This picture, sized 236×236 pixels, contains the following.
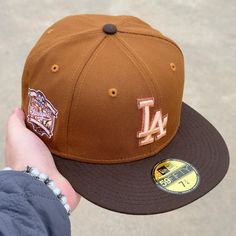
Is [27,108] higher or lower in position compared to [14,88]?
higher

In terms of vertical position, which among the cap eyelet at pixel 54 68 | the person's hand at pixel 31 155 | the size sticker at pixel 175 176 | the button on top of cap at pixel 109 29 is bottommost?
the size sticker at pixel 175 176

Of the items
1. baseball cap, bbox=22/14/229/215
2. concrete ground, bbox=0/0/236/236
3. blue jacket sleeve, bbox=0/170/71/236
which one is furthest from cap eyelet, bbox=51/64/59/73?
concrete ground, bbox=0/0/236/236

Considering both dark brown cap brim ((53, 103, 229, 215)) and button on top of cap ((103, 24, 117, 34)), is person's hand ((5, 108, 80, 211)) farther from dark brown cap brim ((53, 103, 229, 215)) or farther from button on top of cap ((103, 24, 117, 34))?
button on top of cap ((103, 24, 117, 34))

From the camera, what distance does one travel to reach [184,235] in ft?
4.77

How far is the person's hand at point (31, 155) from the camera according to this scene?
3.04 ft

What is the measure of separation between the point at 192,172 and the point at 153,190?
0.34ft

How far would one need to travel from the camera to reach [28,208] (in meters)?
0.74

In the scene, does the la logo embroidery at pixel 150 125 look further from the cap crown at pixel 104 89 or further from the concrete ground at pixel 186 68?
the concrete ground at pixel 186 68

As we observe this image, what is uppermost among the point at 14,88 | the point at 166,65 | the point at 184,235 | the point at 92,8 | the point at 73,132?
the point at 166,65

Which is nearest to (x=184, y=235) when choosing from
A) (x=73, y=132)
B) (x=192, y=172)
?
(x=192, y=172)

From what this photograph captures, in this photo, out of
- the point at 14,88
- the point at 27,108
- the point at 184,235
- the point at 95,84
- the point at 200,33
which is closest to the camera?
the point at 95,84

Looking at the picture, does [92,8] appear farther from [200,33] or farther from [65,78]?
[65,78]

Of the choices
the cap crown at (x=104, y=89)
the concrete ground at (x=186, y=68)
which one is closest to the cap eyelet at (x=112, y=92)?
the cap crown at (x=104, y=89)

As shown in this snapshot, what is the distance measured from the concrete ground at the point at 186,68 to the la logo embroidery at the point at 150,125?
58 centimetres
